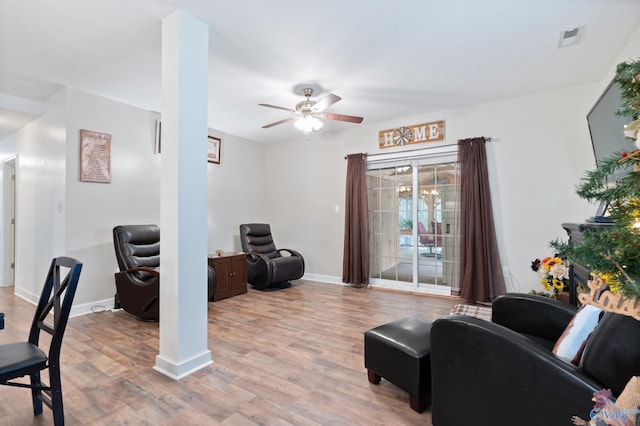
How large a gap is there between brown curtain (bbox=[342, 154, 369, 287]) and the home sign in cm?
43

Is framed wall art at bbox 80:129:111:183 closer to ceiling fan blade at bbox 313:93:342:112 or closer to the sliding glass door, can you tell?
ceiling fan blade at bbox 313:93:342:112

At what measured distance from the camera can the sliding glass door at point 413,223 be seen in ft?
14.6

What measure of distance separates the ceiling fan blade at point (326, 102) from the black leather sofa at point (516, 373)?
247 cm

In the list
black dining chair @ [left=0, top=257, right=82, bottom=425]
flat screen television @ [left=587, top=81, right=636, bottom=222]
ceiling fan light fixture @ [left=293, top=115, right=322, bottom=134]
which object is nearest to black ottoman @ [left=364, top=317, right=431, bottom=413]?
flat screen television @ [left=587, top=81, right=636, bottom=222]

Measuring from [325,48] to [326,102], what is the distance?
66 cm

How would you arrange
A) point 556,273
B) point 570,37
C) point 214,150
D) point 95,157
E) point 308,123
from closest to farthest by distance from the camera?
point 570,37
point 556,273
point 308,123
point 95,157
point 214,150

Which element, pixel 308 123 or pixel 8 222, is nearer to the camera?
pixel 308 123

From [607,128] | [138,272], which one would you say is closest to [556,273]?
[607,128]

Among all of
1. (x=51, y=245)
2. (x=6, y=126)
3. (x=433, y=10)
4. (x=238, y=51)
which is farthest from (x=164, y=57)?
(x=6, y=126)

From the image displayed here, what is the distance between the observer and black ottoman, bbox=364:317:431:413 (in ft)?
5.80

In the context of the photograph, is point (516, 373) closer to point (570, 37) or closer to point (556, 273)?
point (556, 273)

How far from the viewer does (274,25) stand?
242cm

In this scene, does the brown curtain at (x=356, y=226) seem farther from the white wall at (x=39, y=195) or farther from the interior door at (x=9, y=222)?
the interior door at (x=9, y=222)

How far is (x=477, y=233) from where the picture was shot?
3.99 meters
